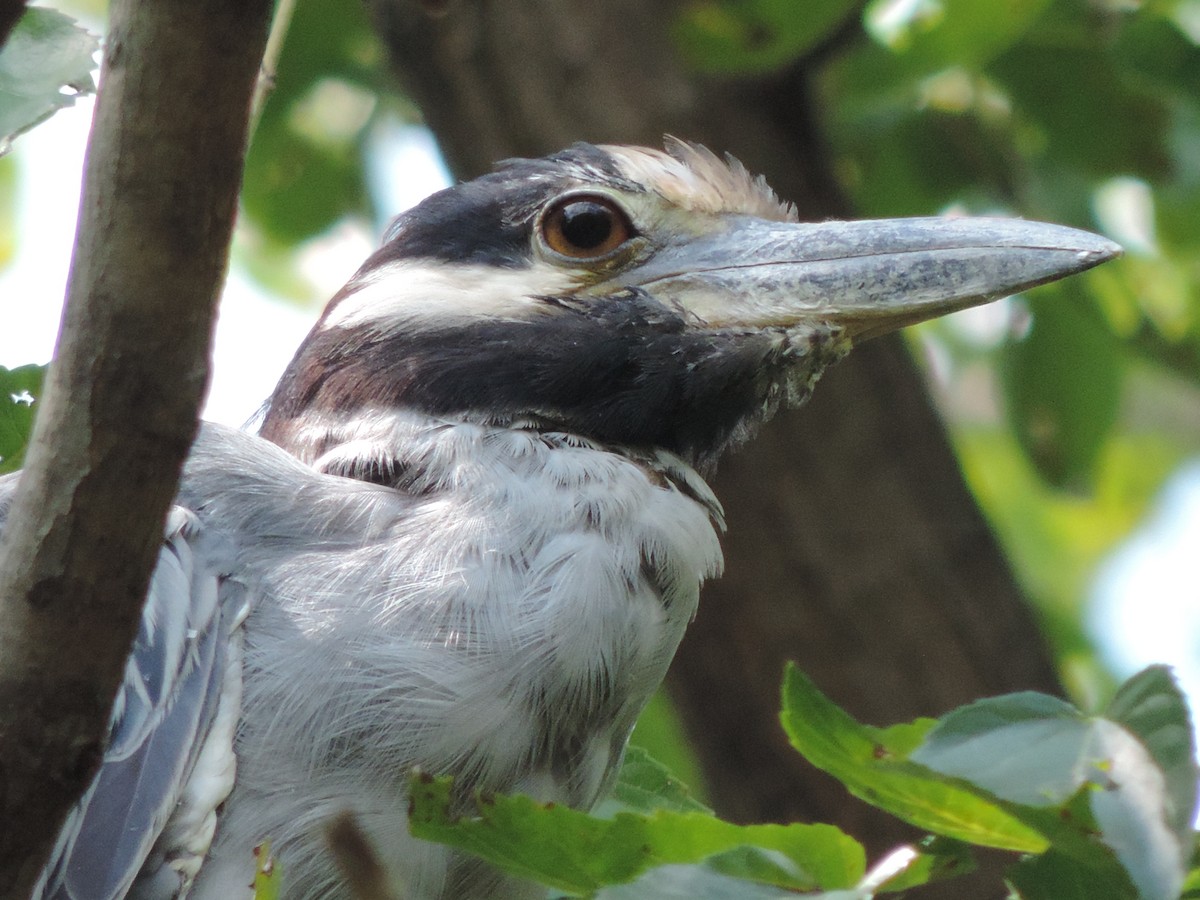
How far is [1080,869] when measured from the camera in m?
1.71

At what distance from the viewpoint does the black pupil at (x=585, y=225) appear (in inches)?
126

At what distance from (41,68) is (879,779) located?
1429mm

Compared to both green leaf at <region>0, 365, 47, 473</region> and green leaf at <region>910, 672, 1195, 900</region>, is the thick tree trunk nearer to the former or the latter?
green leaf at <region>0, 365, 47, 473</region>

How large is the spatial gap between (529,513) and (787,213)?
1115 mm

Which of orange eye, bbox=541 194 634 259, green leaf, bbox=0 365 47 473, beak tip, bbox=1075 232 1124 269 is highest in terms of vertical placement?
orange eye, bbox=541 194 634 259

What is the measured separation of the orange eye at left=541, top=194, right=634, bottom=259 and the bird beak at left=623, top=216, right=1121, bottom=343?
0.09m

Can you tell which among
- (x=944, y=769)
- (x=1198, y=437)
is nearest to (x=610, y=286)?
(x=944, y=769)

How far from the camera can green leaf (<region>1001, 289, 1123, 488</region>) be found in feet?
14.5

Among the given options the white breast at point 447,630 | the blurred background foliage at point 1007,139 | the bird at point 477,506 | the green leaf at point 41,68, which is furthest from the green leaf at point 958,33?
the green leaf at point 41,68

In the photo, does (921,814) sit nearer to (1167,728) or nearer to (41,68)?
(1167,728)

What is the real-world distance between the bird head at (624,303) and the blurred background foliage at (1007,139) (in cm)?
96

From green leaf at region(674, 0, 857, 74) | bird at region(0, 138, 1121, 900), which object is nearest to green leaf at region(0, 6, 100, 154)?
bird at region(0, 138, 1121, 900)

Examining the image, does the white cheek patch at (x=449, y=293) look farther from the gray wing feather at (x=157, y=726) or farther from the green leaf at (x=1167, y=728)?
the green leaf at (x=1167, y=728)

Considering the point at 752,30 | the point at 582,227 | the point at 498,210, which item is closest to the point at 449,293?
the point at 498,210
